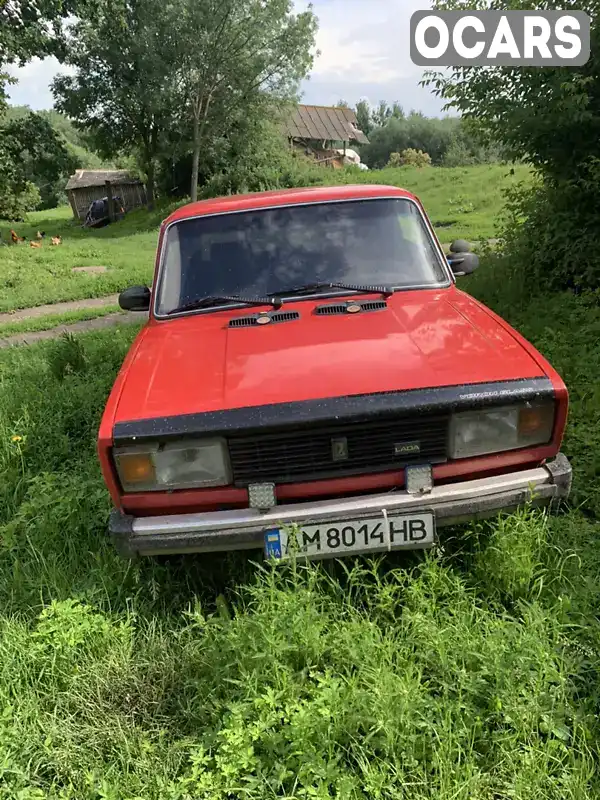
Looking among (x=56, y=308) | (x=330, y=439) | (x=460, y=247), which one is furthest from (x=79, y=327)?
(x=330, y=439)

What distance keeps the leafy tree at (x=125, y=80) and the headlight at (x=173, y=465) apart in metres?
25.8

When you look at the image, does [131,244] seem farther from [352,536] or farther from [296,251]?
[352,536]

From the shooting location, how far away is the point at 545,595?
2.63 metres

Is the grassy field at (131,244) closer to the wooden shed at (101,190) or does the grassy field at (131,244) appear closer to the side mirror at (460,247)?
the side mirror at (460,247)

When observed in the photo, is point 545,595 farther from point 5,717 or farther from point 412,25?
point 412,25

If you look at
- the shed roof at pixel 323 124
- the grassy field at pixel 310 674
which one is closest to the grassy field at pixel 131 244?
the grassy field at pixel 310 674

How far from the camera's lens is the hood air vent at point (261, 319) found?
123 inches

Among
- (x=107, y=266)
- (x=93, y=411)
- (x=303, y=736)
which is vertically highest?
(x=303, y=736)

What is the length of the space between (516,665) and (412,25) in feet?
23.1

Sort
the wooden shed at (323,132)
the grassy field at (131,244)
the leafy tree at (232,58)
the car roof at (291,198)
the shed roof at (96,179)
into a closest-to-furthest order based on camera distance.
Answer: the car roof at (291,198)
the grassy field at (131,244)
the leafy tree at (232,58)
the shed roof at (96,179)
the wooden shed at (323,132)

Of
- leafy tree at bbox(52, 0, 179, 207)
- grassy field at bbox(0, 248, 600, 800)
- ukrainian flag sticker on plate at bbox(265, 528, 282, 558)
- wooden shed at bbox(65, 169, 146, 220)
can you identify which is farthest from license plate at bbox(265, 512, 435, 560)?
wooden shed at bbox(65, 169, 146, 220)

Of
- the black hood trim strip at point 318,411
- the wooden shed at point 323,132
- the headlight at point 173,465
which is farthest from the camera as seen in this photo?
the wooden shed at point 323,132

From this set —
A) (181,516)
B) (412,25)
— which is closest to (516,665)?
(181,516)

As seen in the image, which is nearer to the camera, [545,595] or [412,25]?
[545,595]
